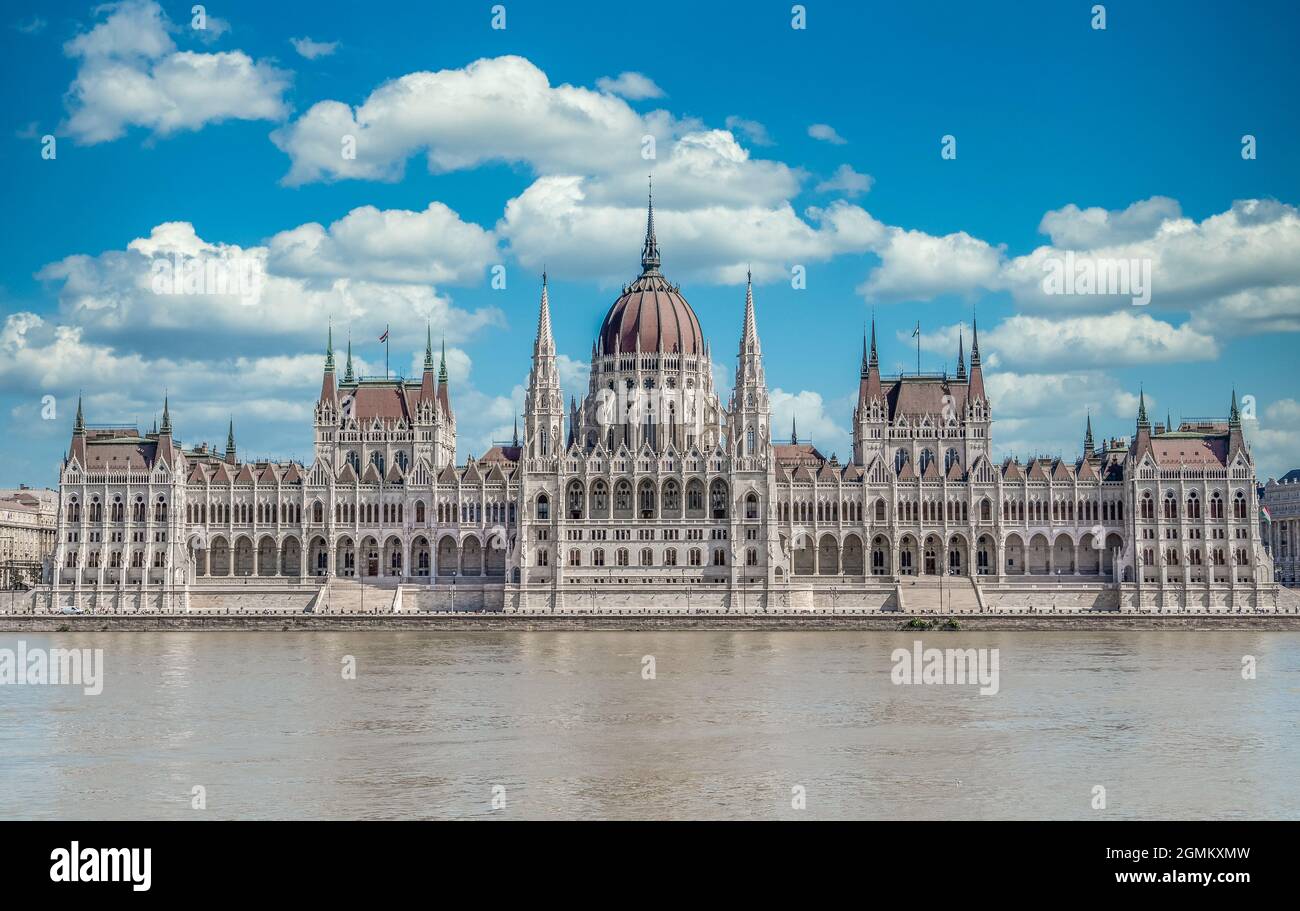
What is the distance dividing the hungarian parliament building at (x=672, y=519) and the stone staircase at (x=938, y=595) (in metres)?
0.20

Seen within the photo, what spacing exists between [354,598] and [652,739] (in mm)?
61065

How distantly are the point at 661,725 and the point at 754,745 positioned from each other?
4680 millimetres

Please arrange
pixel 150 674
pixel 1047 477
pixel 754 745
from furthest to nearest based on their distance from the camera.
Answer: pixel 1047 477, pixel 150 674, pixel 754 745

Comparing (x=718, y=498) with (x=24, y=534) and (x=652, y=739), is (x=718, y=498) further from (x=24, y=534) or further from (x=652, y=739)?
(x=24, y=534)

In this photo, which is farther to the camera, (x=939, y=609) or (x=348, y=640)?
(x=939, y=609)

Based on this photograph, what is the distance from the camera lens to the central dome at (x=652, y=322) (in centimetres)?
11375

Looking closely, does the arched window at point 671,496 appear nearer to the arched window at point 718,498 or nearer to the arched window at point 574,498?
the arched window at point 718,498

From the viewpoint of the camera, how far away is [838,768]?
38.8 meters

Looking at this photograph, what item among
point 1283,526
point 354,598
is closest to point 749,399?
point 354,598

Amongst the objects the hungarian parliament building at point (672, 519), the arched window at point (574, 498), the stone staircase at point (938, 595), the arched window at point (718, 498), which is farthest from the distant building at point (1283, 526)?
the arched window at point (574, 498)

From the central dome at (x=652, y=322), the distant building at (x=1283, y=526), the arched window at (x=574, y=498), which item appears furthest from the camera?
the distant building at (x=1283, y=526)
